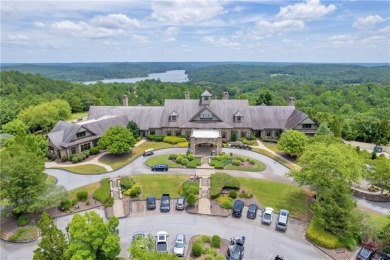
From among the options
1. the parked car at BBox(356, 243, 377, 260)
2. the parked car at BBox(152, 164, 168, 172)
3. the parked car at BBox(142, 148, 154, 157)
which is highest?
the parked car at BBox(142, 148, 154, 157)

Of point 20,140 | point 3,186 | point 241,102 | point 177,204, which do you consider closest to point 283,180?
point 177,204

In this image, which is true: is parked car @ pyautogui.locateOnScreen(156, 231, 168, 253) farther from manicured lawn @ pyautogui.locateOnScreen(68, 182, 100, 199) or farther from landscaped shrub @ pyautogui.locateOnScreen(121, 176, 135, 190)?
manicured lawn @ pyautogui.locateOnScreen(68, 182, 100, 199)

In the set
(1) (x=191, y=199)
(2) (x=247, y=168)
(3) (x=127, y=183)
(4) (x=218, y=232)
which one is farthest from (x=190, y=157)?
(4) (x=218, y=232)

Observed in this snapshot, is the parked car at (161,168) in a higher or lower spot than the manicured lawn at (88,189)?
higher

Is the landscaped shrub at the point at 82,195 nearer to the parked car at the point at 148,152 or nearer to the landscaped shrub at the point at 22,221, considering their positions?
the landscaped shrub at the point at 22,221

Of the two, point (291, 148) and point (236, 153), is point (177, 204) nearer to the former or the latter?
point (236, 153)

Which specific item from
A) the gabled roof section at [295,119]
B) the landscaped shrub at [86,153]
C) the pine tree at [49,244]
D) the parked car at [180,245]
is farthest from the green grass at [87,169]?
the gabled roof section at [295,119]

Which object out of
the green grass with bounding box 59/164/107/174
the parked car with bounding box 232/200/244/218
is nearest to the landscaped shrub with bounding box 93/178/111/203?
the green grass with bounding box 59/164/107/174
